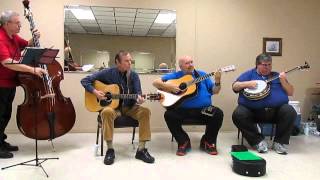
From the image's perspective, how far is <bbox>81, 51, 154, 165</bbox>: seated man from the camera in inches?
128

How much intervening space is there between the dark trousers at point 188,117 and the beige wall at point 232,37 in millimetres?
1112

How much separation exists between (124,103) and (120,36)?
4.96 feet

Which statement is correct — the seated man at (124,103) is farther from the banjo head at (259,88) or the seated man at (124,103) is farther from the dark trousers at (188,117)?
the banjo head at (259,88)

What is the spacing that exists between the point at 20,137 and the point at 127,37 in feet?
6.38

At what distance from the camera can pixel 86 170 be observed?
294cm

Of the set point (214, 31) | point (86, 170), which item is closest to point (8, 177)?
point (86, 170)

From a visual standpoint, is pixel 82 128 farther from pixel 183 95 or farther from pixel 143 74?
pixel 183 95

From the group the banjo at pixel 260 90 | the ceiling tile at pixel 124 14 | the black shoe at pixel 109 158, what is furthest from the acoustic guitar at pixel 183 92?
the ceiling tile at pixel 124 14

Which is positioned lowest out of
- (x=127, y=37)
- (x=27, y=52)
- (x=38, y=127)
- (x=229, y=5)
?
(x=38, y=127)

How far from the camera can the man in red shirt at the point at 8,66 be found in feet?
10.5

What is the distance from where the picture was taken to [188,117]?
3.65 metres

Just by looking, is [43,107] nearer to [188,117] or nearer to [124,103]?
[124,103]

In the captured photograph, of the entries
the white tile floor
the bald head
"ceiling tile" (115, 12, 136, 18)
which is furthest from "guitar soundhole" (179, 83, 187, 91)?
"ceiling tile" (115, 12, 136, 18)

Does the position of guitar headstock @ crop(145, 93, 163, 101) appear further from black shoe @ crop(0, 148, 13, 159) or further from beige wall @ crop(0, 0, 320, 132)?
black shoe @ crop(0, 148, 13, 159)
